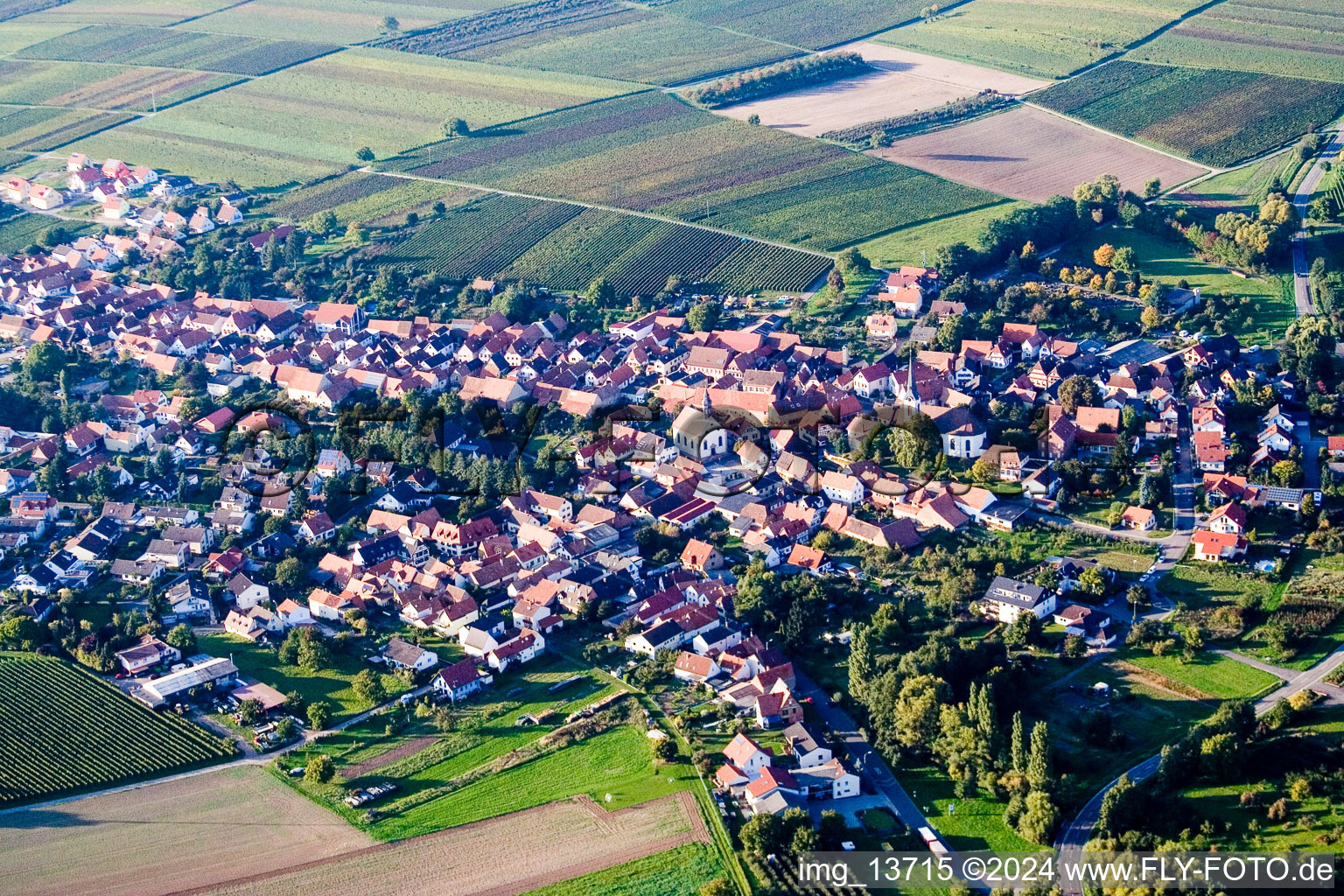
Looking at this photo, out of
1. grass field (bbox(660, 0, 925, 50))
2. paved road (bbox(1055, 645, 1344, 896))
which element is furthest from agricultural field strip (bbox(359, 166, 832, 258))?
paved road (bbox(1055, 645, 1344, 896))

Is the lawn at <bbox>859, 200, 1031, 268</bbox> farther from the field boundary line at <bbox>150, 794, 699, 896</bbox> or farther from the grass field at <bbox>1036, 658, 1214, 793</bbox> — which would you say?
the field boundary line at <bbox>150, 794, 699, 896</bbox>

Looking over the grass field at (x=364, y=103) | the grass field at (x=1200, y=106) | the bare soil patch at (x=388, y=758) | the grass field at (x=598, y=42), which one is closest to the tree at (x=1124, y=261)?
the grass field at (x=1200, y=106)

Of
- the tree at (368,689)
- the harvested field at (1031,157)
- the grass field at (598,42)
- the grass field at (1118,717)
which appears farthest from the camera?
the grass field at (598,42)

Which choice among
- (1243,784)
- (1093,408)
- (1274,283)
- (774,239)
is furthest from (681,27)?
(1243,784)

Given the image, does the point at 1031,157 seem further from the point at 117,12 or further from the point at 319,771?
the point at 117,12

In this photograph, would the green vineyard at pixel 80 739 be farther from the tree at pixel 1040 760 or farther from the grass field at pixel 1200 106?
the grass field at pixel 1200 106

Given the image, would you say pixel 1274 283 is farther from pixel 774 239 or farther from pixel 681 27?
pixel 681 27

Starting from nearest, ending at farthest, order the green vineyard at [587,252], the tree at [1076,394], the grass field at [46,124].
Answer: the tree at [1076,394], the green vineyard at [587,252], the grass field at [46,124]
